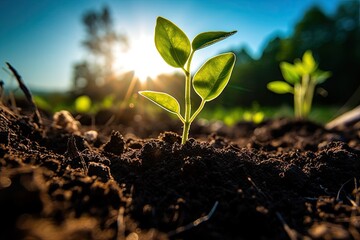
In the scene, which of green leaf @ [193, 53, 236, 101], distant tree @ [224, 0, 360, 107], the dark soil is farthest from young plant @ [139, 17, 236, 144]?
distant tree @ [224, 0, 360, 107]

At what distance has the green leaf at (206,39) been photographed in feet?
3.36

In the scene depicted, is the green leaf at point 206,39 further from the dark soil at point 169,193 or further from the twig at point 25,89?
the twig at point 25,89

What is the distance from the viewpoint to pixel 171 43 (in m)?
1.08

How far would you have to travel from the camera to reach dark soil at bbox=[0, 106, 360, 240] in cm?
59

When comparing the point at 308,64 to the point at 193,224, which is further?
the point at 308,64

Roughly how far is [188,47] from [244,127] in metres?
2.45

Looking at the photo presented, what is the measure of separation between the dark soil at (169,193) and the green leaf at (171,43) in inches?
14.8

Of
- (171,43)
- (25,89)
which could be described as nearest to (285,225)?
(171,43)

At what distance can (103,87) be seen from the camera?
22.4 ft

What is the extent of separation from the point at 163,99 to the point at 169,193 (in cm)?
41

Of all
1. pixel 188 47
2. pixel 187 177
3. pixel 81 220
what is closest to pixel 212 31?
pixel 188 47

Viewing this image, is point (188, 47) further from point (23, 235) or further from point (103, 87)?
point (103, 87)

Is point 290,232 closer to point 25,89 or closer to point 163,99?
point 163,99

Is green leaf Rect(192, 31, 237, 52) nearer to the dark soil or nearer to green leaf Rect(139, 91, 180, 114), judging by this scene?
green leaf Rect(139, 91, 180, 114)
